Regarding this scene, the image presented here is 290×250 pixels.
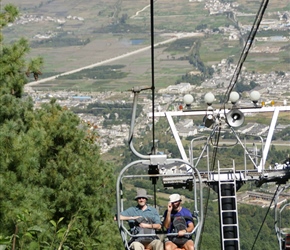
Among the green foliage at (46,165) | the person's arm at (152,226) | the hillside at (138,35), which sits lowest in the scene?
the hillside at (138,35)

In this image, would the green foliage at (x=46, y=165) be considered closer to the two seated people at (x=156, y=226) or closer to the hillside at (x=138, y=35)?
the two seated people at (x=156, y=226)

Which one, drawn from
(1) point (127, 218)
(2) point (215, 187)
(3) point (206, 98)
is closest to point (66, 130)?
(3) point (206, 98)

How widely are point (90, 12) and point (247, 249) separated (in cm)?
7070

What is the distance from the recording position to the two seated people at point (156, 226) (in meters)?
6.71

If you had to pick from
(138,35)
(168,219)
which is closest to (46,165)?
(168,219)

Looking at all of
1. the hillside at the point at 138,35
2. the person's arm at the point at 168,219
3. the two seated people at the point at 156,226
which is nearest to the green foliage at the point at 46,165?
the two seated people at the point at 156,226

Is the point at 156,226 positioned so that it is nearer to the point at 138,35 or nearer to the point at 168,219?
the point at 168,219

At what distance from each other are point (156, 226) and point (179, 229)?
0.61 ft

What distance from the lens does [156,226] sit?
668cm

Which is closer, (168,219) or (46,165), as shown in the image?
(168,219)

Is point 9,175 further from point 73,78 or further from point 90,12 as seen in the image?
point 90,12

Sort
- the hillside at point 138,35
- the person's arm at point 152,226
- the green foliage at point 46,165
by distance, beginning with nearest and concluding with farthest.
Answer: the person's arm at point 152,226
the green foliage at point 46,165
the hillside at point 138,35

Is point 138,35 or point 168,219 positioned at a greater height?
point 168,219

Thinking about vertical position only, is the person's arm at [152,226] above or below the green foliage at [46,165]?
above
